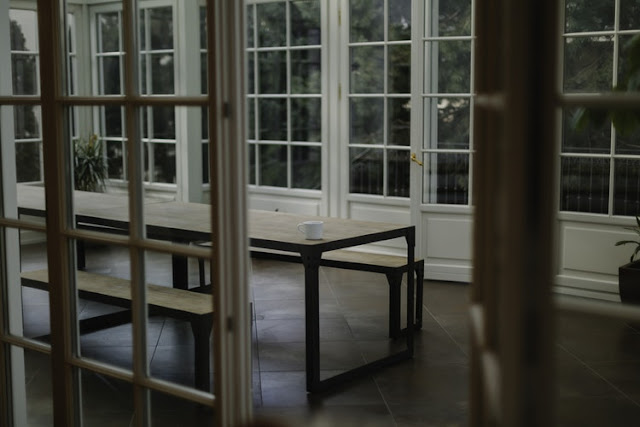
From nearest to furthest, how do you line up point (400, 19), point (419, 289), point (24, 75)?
point (24, 75), point (419, 289), point (400, 19)

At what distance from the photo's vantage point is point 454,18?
6.75 metres

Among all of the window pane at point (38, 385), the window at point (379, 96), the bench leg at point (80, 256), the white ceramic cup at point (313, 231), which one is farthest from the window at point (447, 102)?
the bench leg at point (80, 256)

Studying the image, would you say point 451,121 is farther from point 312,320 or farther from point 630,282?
point 312,320

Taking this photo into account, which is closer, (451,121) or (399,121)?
(451,121)

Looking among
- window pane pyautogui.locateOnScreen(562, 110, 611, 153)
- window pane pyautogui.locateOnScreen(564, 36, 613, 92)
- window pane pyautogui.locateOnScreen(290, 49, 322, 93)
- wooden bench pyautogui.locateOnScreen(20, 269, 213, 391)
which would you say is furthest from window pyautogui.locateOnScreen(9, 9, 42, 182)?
window pane pyautogui.locateOnScreen(290, 49, 322, 93)

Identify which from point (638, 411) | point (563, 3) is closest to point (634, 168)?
point (563, 3)

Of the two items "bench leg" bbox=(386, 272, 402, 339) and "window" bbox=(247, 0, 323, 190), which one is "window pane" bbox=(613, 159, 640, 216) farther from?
"window" bbox=(247, 0, 323, 190)

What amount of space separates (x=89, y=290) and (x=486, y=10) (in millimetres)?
1778

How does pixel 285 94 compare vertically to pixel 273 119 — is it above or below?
above

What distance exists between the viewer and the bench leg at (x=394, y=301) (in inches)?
200

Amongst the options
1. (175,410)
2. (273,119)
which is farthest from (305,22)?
(175,410)

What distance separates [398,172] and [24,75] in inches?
173

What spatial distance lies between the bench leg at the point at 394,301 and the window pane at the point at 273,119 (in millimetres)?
3484

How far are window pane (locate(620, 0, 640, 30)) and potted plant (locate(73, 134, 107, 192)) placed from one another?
174 inches
